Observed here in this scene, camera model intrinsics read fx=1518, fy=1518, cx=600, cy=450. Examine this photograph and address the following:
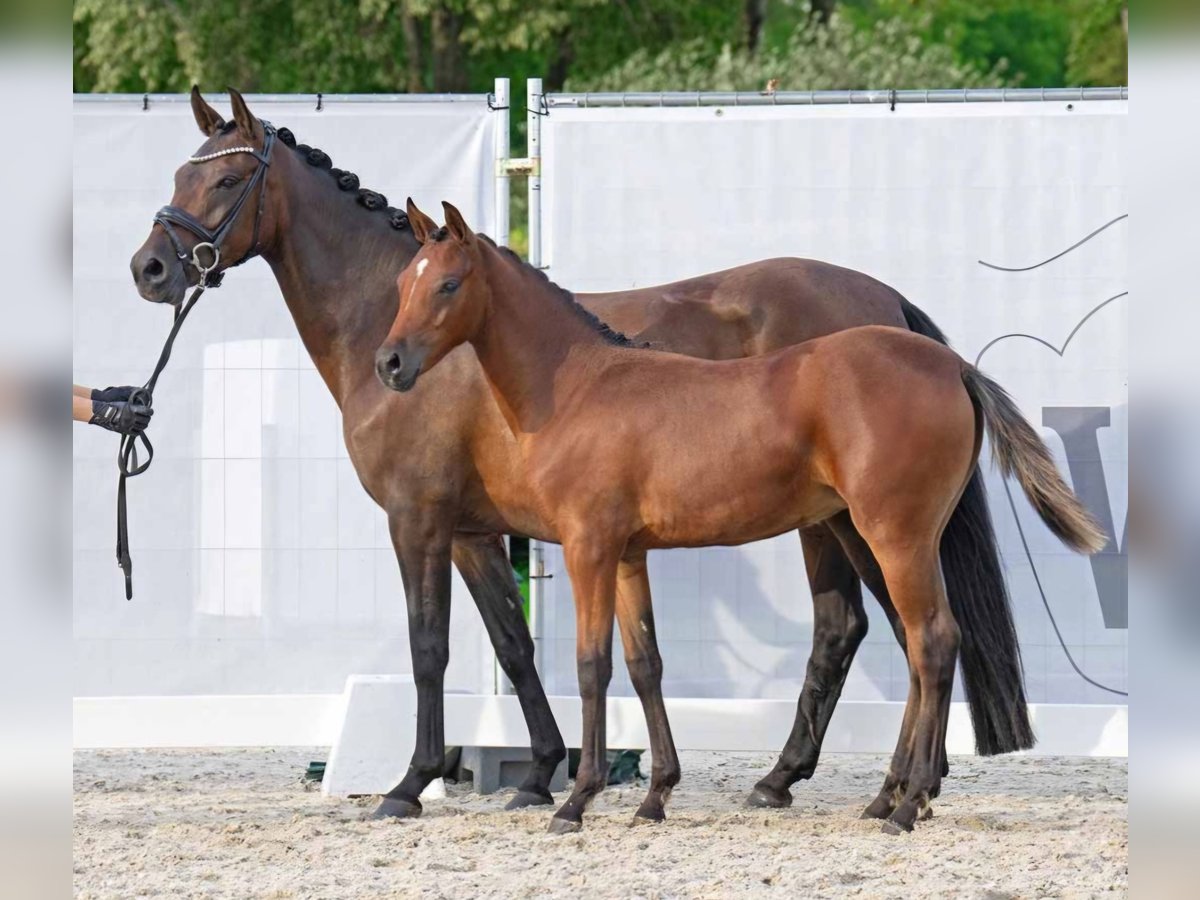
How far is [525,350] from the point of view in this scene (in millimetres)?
4672

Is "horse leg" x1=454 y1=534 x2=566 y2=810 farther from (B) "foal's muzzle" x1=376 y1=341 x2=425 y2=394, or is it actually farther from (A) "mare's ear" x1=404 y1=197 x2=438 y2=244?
(A) "mare's ear" x1=404 y1=197 x2=438 y2=244

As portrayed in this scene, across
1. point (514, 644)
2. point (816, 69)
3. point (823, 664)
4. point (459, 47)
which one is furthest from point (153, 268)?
point (459, 47)

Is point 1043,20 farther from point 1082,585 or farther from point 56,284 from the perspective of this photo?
point 56,284

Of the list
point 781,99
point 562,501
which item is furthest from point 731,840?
point 781,99

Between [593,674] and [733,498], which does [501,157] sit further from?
[593,674]

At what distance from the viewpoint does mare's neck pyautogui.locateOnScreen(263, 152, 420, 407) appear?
5.10 metres

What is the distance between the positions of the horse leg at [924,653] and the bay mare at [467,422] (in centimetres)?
54

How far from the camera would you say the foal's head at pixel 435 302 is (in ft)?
14.3

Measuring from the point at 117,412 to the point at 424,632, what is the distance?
1.25 meters

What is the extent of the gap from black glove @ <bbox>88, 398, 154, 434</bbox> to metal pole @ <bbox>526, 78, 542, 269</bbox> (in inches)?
75.6

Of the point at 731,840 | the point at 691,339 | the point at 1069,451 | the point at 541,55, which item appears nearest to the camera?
the point at 731,840

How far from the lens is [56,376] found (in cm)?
145

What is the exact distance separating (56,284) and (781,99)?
16.2 feet

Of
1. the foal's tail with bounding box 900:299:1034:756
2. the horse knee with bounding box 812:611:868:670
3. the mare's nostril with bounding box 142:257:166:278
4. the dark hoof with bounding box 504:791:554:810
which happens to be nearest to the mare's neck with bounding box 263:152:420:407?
the mare's nostril with bounding box 142:257:166:278
